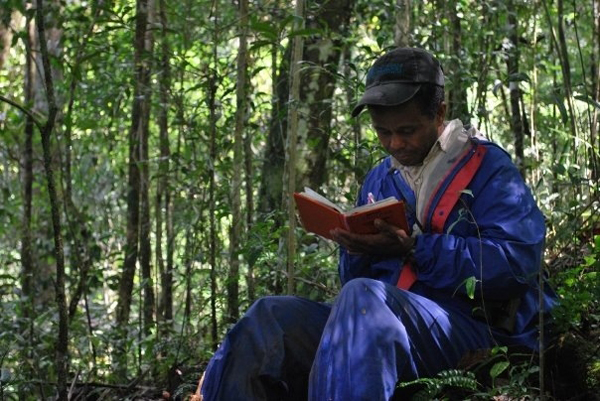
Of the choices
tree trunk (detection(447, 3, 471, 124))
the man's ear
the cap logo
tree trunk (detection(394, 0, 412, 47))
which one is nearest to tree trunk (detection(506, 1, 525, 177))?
tree trunk (detection(447, 3, 471, 124))

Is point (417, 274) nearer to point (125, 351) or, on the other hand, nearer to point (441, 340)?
point (441, 340)

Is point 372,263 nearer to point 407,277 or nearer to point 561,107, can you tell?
point 407,277

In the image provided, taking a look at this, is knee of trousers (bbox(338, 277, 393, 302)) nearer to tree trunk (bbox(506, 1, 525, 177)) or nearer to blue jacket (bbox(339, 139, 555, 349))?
blue jacket (bbox(339, 139, 555, 349))

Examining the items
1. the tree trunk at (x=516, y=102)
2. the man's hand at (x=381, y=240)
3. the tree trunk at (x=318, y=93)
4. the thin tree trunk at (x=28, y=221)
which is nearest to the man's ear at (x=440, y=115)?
the man's hand at (x=381, y=240)

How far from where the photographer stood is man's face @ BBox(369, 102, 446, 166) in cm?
362

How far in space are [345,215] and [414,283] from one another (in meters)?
0.41

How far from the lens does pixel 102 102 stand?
705cm

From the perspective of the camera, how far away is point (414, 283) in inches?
138

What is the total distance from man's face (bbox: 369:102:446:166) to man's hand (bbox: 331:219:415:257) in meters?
0.42

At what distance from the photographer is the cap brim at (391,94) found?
11.7 ft

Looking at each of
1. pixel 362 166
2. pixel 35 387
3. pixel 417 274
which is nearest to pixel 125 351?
pixel 35 387

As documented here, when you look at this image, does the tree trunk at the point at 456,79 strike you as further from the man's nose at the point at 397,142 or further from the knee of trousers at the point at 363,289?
the knee of trousers at the point at 363,289

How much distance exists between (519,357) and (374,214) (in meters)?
0.80

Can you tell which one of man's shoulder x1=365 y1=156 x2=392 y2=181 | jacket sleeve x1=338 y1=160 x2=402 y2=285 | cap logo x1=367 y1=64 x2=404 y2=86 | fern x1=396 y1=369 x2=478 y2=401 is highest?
cap logo x1=367 y1=64 x2=404 y2=86
